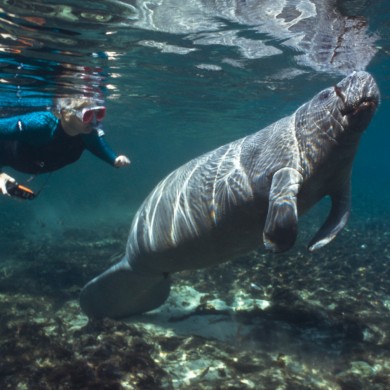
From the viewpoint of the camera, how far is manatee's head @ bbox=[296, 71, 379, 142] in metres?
3.56

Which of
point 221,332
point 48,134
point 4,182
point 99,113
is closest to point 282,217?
point 221,332

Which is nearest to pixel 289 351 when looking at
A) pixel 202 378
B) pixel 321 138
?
pixel 202 378

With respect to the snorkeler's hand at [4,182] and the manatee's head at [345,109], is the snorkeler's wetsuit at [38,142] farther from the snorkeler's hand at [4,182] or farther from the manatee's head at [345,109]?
the manatee's head at [345,109]

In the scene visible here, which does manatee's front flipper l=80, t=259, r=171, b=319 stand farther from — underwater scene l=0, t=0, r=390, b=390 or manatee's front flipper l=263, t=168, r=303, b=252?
manatee's front flipper l=263, t=168, r=303, b=252

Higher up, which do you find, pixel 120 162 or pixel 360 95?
pixel 360 95

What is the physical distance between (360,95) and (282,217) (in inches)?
56.4

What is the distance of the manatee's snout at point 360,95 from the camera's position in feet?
11.6

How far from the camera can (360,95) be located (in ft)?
11.6

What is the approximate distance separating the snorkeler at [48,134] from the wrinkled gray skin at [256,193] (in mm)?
1567

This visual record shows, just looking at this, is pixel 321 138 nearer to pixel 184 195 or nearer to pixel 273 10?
pixel 184 195

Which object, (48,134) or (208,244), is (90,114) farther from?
(208,244)

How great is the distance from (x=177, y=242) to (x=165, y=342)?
165 cm

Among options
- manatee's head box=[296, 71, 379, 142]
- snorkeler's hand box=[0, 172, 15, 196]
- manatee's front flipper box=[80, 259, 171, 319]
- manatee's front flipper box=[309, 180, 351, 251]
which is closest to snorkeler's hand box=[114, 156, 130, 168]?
manatee's front flipper box=[80, 259, 171, 319]

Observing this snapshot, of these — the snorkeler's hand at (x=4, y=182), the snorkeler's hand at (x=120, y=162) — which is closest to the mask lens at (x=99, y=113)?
the snorkeler's hand at (x=120, y=162)
